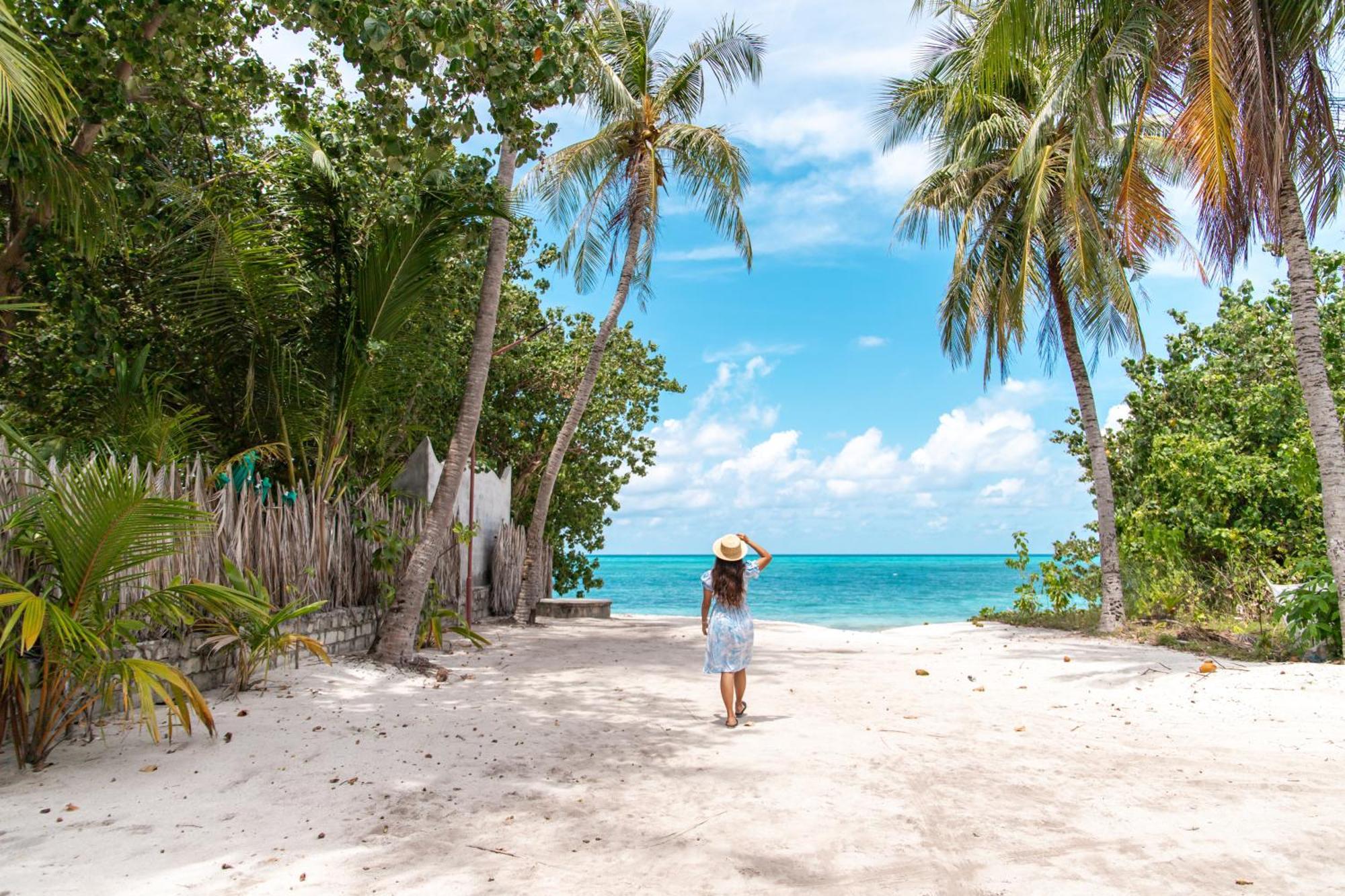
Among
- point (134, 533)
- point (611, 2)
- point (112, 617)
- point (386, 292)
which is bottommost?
point (112, 617)

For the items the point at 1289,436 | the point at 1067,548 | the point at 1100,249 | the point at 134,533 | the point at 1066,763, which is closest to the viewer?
the point at 134,533

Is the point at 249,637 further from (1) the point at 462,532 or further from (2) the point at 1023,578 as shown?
(2) the point at 1023,578

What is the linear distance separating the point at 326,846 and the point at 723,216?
37.6 ft

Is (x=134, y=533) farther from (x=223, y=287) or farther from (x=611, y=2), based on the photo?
(x=611, y=2)

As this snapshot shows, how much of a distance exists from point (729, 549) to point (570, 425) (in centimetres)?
650

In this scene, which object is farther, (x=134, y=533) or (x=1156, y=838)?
(x=134, y=533)

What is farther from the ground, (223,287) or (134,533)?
(223,287)

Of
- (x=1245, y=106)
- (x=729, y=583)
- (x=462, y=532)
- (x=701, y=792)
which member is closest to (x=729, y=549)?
(x=729, y=583)

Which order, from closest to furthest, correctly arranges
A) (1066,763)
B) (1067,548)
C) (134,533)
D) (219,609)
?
(134,533), (1066,763), (219,609), (1067,548)

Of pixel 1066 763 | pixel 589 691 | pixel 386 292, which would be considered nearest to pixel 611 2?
pixel 386 292

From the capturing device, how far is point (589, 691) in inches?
271

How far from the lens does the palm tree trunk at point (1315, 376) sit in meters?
7.25

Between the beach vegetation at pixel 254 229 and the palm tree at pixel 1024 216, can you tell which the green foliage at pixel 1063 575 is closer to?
the palm tree at pixel 1024 216

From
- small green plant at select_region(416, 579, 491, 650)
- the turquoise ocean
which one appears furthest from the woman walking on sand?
the turquoise ocean
